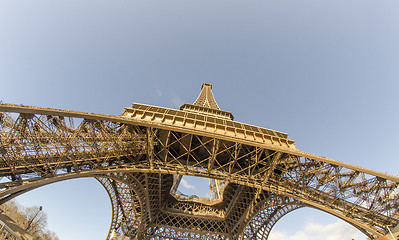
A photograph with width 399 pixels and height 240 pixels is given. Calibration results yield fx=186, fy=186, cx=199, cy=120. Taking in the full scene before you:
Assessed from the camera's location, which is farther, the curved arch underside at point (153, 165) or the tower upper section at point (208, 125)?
the tower upper section at point (208, 125)

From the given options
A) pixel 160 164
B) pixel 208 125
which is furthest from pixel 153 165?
pixel 208 125

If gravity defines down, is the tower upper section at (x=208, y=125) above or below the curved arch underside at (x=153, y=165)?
above

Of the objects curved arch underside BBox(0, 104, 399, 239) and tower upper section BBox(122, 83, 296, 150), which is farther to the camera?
tower upper section BBox(122, 83, 296, 150)

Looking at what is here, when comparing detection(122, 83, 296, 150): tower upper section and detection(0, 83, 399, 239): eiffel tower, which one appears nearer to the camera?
detection(0, 83, 399, 239): eiffel tower

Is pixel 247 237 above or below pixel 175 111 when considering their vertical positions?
below

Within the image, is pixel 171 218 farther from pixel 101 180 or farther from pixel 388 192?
pixel 388 192

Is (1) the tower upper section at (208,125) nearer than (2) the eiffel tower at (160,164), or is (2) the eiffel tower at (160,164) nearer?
(2) the eiffel tower at (160,164)

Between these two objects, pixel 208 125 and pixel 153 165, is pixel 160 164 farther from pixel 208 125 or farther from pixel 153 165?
pixel 208 125

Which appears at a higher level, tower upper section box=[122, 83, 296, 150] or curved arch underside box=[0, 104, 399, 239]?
tower upper section box=[122, 83, 296, 150]

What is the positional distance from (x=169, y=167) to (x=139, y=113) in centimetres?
605

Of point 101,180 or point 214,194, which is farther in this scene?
point 214,194

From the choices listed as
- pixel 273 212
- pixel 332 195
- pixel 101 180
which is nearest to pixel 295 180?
pixel 332 195

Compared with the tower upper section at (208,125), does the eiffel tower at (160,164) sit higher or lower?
lower

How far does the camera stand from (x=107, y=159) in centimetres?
1320
